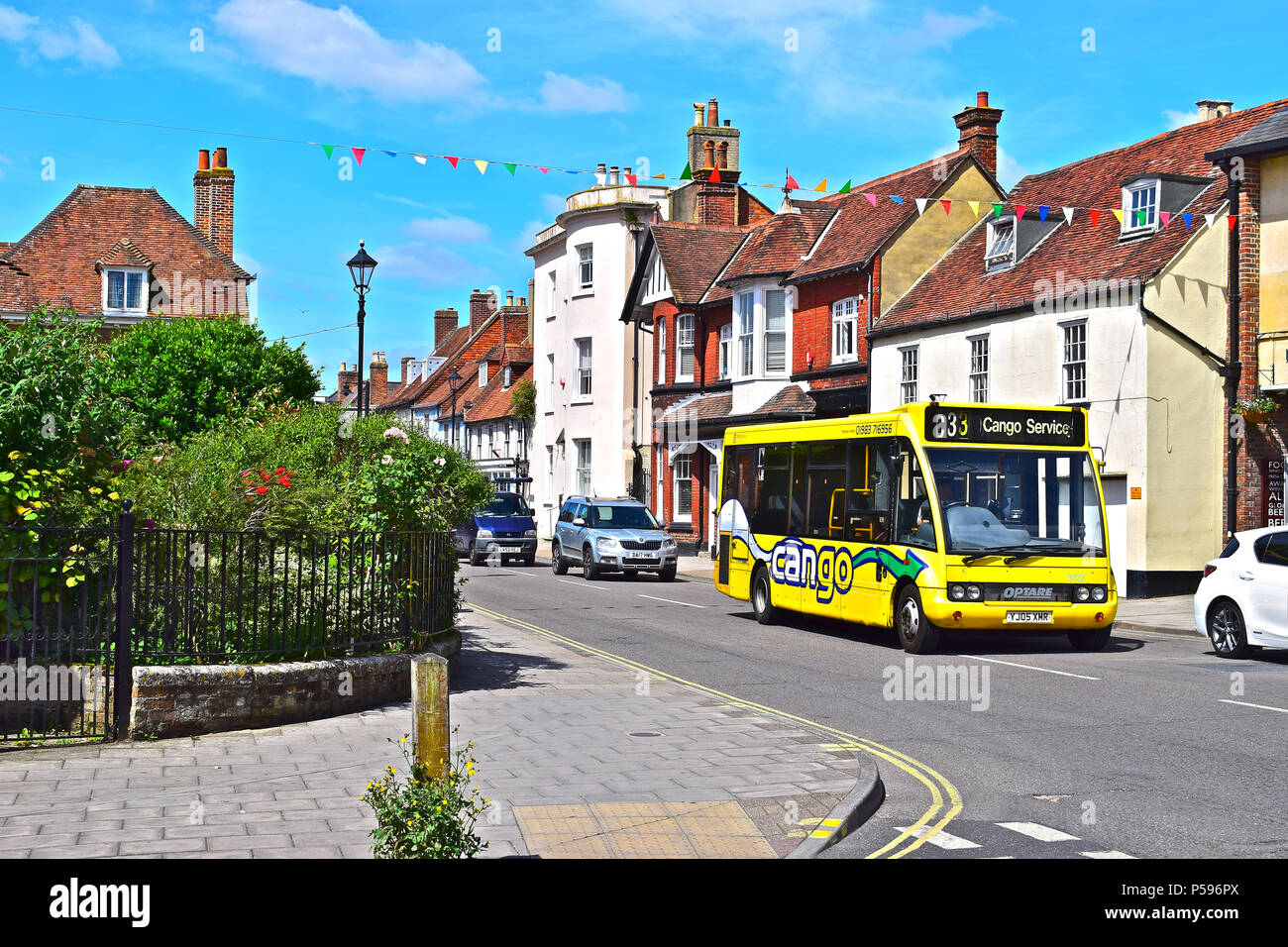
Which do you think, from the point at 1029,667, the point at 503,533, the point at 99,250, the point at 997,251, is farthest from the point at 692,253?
the point at 1029,667

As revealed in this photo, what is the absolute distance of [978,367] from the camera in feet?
101

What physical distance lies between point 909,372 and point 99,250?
Result: 3010 centimetres

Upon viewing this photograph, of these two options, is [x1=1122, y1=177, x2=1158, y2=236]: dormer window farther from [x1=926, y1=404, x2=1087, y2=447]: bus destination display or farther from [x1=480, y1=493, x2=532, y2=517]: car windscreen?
[x1=480, y1=493, x2=532, y2=517]: car windscreen

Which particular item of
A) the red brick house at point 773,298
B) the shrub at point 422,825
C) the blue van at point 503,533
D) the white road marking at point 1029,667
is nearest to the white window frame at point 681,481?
the red brick house at point 773,298

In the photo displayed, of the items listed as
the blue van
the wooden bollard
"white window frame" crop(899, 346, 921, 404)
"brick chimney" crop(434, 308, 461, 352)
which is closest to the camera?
the wooden bollard

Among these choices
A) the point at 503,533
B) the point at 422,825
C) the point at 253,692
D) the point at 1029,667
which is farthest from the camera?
the point at 503,533

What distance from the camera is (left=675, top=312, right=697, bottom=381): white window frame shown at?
1759 inches

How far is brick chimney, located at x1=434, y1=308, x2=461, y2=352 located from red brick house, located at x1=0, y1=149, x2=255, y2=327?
113 feet

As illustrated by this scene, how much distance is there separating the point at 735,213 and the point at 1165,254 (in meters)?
24.3

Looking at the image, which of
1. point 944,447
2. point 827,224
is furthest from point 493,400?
point 944,447

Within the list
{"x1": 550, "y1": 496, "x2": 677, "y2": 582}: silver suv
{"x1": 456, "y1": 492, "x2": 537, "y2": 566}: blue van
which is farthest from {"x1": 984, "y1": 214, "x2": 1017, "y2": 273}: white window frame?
{"x1": 456, "y1": 492, "x2": 537, "y2": 566}: blue van

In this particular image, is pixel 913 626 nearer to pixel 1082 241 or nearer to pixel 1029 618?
pixel 1029 618

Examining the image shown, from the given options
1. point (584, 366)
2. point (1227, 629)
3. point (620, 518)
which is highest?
point (584, 366)

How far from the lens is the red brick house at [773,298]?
35.3 metres
